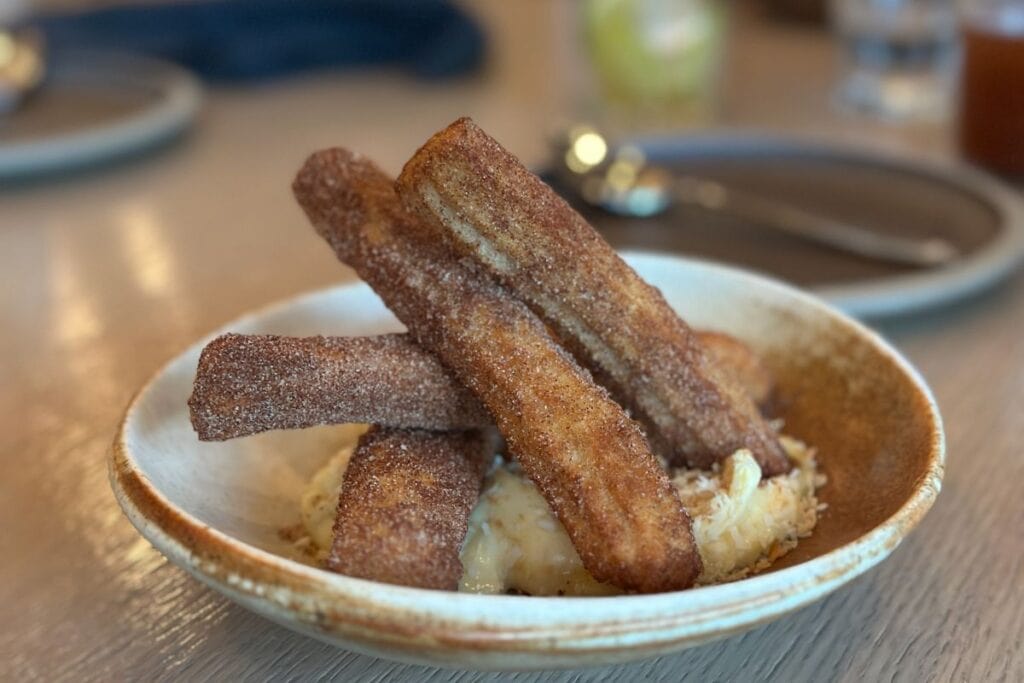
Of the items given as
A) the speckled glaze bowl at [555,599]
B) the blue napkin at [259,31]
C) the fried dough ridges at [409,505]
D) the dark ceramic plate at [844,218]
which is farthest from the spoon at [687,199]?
the blue napkin at [259,31]

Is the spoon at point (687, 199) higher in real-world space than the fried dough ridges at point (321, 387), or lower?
lower

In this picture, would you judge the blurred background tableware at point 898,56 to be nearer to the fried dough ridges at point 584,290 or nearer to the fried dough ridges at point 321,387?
the fried dough ridges at point 584,290

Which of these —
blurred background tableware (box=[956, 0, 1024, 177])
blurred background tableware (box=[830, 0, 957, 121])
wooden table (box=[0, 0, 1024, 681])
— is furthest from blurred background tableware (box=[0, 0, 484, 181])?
blurred background tableware (box=[956, 0, 1024, 177])

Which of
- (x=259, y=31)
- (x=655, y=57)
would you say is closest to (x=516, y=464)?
(x=655, y=57)

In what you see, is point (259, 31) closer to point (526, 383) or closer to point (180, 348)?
point (180, 348)

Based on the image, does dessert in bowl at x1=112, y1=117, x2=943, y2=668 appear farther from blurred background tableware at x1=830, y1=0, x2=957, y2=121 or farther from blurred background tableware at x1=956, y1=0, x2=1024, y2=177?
blurred background tableware at x1=830, y1=0, x2=957, y2=121

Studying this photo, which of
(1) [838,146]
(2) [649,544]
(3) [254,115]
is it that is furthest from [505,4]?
(2) [649,544]

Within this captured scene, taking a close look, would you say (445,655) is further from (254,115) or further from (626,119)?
(254,115)
